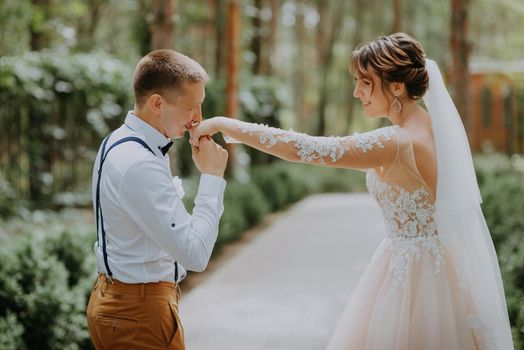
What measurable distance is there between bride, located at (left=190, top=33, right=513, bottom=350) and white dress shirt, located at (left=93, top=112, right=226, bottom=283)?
2.06 ft

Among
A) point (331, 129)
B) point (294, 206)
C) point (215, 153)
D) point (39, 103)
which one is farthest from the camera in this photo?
point (331, 129)

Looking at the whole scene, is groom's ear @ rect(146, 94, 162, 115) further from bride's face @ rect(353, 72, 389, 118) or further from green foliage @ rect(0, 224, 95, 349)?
green foliage @ rect(0, 224, 95, 349)

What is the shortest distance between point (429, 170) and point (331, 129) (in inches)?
1559

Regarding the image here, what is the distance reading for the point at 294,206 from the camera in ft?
58.5

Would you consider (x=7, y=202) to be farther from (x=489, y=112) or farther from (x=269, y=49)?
(x=489, y=112)

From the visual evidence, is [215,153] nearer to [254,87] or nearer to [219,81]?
[219,81]

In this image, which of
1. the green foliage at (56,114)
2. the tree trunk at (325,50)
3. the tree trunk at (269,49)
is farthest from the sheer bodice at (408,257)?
the tree trunk at (325,50)

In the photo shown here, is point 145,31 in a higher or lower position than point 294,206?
higher

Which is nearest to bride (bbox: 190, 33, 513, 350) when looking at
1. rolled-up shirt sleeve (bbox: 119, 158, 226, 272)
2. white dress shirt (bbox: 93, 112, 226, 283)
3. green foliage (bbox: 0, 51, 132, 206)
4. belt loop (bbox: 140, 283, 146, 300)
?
white dress shirt (bbox: 93, 112, 226, 283)

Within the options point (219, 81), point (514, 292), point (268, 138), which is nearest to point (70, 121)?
point (219, 81)

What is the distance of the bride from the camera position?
10.9 ft

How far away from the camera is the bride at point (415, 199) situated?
332 centimetres

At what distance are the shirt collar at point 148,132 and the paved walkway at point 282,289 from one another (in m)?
3.90

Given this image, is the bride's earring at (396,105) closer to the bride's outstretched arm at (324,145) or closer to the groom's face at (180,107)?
the bride's outstretched arm at (324,145)
